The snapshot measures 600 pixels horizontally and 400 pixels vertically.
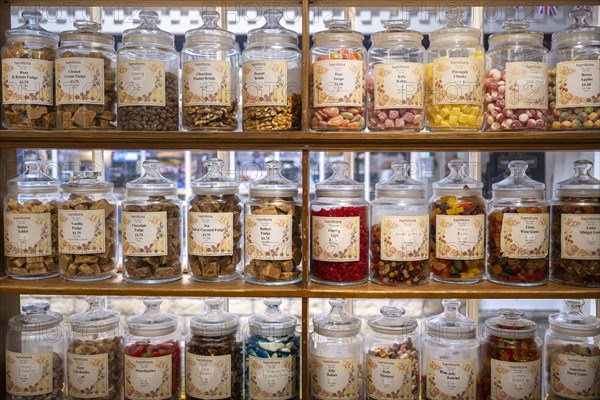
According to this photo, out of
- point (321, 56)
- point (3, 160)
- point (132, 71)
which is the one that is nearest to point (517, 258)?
point (321, 56)

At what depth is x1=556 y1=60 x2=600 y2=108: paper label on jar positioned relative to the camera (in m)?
1.49

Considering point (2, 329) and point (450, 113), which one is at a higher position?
point (450, 113)

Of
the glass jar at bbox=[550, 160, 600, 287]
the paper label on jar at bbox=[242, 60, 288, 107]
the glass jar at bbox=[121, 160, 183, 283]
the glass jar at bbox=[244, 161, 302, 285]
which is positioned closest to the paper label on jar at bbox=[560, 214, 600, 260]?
the glass jar at bbox=[550, 160, 600, 287]

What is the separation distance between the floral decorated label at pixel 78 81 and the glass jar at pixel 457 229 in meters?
0.96

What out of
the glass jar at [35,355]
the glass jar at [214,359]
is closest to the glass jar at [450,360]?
the glass jar at [214,359]

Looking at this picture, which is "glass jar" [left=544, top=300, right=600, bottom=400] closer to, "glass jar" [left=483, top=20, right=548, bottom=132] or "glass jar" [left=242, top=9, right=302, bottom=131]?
"glass jar" [left=483, top=20, right=548, bottom=132]

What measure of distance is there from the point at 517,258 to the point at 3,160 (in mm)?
1483

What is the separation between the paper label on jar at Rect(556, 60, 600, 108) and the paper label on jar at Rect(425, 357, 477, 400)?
724 mm

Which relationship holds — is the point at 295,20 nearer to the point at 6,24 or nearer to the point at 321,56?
the point at 321,56

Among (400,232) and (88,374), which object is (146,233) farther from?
(400,232)

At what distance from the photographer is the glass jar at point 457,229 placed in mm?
1564

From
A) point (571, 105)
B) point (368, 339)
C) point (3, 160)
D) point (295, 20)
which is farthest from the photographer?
point (295, 20)

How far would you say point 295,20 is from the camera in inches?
75.4

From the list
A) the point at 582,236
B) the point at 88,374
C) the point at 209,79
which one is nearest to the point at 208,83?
the point at 209,79
